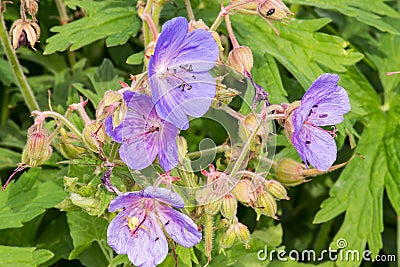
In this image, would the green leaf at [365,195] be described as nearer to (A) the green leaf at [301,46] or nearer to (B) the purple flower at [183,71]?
(A) the green leaf at [301,46]

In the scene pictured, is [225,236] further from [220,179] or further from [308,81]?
[308,81]

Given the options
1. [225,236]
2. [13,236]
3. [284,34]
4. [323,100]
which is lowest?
[13,236]

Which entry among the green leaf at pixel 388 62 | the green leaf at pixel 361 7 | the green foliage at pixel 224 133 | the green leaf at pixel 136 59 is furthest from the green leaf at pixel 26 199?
the green leaf at pixel 388 62

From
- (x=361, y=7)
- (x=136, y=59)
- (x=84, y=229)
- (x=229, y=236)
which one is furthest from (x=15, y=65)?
(x=361, y=7)

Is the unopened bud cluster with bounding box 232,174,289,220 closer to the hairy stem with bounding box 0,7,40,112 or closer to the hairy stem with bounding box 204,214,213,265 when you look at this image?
the hairy stem with bounding box 204,214,213,265

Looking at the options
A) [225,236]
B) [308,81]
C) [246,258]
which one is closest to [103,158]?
[225,236]

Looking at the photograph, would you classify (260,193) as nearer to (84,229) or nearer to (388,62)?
(84,229)

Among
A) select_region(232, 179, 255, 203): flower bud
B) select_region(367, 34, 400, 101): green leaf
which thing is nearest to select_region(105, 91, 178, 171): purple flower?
select_region(232, 179, 255, 203): flower bud

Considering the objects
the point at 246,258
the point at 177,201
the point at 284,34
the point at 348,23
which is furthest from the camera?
the point at 348,23
